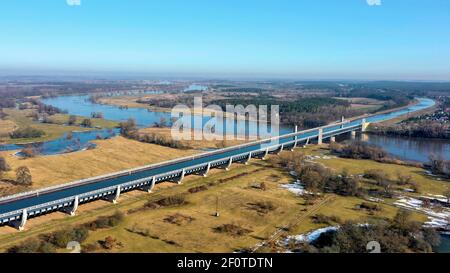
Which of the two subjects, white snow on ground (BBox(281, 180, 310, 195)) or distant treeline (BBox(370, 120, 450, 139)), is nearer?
white snow on ground (BBox(281, 180, 310, 195))

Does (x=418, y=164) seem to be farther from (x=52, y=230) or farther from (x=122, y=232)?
(x=52, y=230)

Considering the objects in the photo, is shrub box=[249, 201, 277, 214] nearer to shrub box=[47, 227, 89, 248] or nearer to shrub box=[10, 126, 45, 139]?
shrub box=[47, 227, 89, 248]

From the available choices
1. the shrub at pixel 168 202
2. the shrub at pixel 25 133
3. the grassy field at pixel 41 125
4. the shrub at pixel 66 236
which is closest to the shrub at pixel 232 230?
the shrub at pixel 168 202

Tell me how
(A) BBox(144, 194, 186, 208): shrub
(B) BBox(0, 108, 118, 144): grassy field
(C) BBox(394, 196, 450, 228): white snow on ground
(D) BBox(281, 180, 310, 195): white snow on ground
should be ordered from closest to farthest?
(C) BBox(394, 196, 450, 228): white snow on ground < (A) BBox(144, 194, 186, 208): shrub < (D) BBox(281, 180, 310, 195): white snow on ground < (B) BBox(0, 108, 118, 144): grassy field

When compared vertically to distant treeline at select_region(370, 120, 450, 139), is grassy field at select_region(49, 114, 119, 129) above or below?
above

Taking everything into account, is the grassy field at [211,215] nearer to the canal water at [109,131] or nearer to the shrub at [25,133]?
the canal water at [109,131]

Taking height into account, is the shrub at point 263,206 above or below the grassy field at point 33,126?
below

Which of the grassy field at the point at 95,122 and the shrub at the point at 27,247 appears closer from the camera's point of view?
the shrub at the point at 27,247

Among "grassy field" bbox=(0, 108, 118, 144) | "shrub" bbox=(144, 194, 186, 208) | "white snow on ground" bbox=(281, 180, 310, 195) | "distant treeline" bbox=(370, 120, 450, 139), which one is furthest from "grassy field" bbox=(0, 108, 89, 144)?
"distant treeline" bbox=(370, 120, 450, 139)
